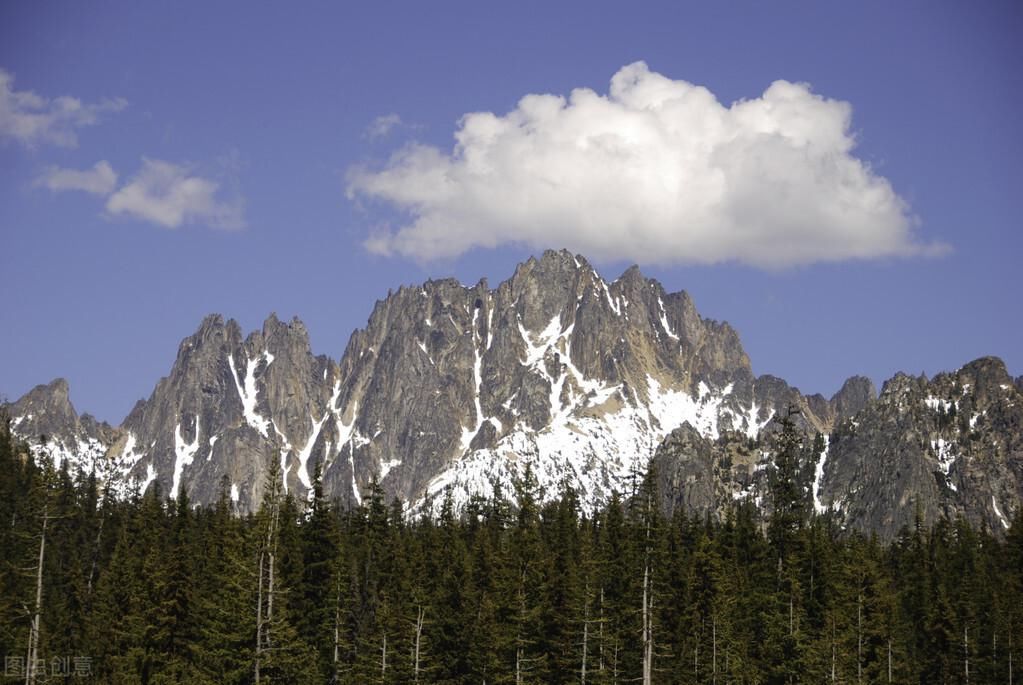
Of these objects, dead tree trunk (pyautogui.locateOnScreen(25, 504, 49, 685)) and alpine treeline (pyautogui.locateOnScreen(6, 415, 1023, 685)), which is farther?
alpine treeline (pyautogui.locateOnScreen(6, 415, 1023, 685))

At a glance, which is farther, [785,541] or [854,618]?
[785,541]

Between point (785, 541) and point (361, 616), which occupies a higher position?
point (785, 541)

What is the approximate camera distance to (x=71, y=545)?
133 m

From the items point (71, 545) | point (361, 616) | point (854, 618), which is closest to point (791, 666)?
point (854, 618)

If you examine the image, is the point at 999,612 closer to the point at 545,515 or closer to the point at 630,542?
the point at 630,542

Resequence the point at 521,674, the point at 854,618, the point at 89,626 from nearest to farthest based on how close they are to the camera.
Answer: the point at 521,674, the point at 854,618, the point at 89,626

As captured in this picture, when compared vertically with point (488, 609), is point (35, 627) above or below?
below

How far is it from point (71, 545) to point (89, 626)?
4312 centimetres

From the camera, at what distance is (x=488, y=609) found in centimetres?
8869

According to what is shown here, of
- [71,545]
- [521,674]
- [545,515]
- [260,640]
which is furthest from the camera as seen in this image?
[545,515]

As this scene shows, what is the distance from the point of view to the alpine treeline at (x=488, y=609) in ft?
234

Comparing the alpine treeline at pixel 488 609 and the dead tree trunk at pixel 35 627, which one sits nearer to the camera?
the dead tree trunk at pixel 35 627

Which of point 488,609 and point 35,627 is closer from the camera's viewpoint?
point 35,627

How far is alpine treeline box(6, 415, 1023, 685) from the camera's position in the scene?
7125 cm
